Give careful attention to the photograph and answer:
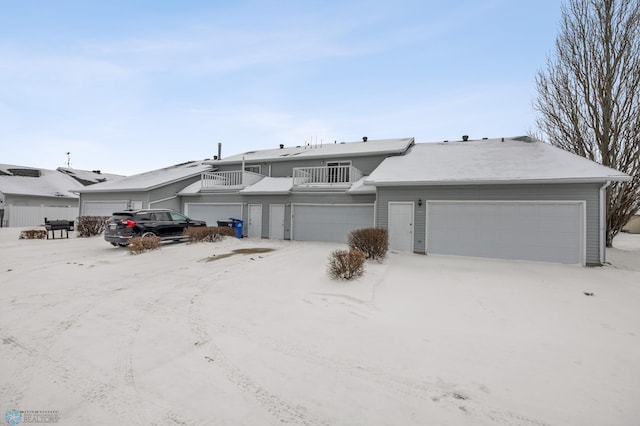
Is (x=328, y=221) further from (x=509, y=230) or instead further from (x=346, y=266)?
(x=346, y=266)

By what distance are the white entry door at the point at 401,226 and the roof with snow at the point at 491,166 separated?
3.34 feet

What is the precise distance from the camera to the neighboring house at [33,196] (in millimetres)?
22969

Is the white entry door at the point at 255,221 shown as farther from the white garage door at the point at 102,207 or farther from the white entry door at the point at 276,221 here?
the white garage door at the point at 102,207

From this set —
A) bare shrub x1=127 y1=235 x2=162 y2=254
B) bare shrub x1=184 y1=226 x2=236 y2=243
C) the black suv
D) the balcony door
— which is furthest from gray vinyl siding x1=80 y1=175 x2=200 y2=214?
the balcony door

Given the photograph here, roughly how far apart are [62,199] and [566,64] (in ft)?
130

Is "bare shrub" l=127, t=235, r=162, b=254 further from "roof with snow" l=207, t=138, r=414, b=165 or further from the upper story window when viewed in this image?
the upper story window

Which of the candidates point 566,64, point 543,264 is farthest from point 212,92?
point 566,64

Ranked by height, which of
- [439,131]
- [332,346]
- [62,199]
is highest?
[439,131]

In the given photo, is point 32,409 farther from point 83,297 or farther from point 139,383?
point 83,297

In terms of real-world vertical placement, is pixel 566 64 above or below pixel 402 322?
above

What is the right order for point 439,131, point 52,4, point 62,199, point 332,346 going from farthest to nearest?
point 62,199
point 439,131
point 52,4
point 332,346

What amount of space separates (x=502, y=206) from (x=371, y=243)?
545cm

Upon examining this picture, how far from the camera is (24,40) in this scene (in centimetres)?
1041

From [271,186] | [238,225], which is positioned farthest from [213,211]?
[271,186]
